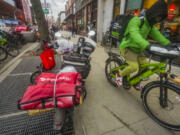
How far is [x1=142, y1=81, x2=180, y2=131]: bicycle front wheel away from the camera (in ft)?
5.46

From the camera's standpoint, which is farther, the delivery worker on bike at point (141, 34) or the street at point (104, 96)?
the delivery worker on bike at point (141, 34)

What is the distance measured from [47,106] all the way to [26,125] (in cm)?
98

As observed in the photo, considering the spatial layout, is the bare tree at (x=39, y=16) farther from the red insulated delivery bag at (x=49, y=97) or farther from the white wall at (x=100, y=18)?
the white wall at (x=100, y=18)

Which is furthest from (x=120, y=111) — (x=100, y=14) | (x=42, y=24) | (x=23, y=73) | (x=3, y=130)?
(x=100, y=14)

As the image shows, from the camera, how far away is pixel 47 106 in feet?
3.84

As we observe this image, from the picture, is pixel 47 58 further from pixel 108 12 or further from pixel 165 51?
pixel 108 12

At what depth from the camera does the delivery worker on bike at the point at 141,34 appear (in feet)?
5.15

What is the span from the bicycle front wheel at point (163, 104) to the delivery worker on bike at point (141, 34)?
0.46 metres

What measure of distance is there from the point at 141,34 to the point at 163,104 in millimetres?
1408

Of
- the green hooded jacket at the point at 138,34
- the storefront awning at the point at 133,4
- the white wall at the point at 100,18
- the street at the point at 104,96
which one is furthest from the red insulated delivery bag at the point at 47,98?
the white wall at the point at 100,18

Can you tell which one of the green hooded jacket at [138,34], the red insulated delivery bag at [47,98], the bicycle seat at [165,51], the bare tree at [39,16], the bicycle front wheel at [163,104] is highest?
the bare tree at [39,16]

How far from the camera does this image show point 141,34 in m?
1.93

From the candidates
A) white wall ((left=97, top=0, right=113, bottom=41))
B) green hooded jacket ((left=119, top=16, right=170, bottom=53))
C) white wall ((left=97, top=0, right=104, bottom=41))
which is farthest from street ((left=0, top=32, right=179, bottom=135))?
white wall ((left=97, top=0, right=104, bottom=41))

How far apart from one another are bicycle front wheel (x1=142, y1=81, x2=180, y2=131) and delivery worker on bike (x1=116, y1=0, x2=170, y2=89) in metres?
0.46
